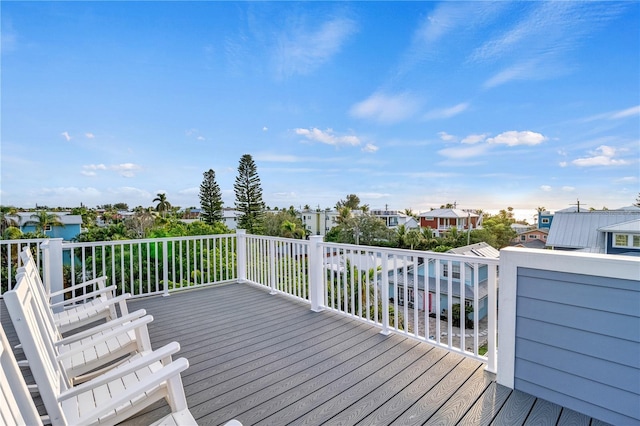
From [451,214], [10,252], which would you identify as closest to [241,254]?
[10,252]

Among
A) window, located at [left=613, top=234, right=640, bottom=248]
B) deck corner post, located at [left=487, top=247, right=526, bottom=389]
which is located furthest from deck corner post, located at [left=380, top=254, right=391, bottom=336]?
window, located at [left=613, top=234, right=640, bottom=248]

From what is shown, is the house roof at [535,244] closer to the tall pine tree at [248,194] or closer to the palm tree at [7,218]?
the tall pine tree at [248,194]

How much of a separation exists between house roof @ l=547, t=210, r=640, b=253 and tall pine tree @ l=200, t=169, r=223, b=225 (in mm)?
22433

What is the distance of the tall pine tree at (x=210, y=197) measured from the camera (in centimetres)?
2328

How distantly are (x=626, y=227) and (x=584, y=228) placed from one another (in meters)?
0.31

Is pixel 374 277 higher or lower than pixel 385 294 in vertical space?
higher

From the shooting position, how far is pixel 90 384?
4.22 feet

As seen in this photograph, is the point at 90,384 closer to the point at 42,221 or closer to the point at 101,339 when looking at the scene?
the point at 101,339

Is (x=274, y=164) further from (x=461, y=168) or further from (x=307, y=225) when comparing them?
(x=307, y=225)

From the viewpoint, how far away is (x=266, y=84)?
9609 millimetres

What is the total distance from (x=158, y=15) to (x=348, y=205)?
99.3ft

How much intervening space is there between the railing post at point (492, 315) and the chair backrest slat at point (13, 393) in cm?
263

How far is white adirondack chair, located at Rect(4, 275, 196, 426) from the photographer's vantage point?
1196 millimetres

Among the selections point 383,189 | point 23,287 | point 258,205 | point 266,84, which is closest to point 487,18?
point 266,84
